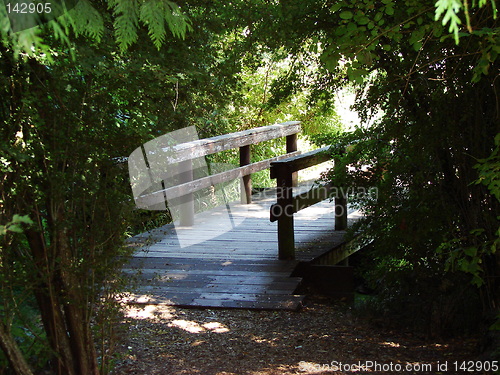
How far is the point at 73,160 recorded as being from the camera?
2988 mm

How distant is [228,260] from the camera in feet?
20.5

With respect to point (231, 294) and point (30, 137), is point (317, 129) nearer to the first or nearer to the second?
point (231, 294)

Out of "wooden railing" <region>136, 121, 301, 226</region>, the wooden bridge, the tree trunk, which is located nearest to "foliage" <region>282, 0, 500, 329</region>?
the wooden bridge

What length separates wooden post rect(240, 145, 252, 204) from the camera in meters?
8.78

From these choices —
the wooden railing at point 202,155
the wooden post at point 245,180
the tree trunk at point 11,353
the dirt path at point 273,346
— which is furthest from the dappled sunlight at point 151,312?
the wooden post at point 245,180

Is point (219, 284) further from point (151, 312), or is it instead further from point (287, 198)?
point (287, 198)

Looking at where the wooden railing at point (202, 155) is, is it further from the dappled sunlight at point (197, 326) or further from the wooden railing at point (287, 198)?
the dappled sunlight at point (197, 326)

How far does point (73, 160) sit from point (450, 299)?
2.87m

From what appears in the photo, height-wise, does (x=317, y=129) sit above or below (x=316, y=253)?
above

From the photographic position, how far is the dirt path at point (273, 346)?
3.91 meters

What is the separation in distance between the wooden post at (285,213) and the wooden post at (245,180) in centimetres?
278

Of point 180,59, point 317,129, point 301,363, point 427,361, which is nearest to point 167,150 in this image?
point 180,59

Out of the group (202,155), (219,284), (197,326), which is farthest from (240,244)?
(197,326)

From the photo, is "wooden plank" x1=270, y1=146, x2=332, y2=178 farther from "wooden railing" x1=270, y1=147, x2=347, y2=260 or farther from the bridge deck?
the bridge deck
